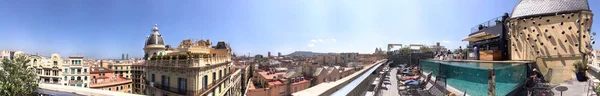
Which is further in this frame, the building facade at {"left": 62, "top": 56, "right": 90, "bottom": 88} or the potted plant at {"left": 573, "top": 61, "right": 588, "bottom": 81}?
the building facade at {"left": 62, "top": 56, "right": 90, "bottom": 88}

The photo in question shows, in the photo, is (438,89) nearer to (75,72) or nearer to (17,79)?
(17,79)

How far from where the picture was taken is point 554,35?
10.7m

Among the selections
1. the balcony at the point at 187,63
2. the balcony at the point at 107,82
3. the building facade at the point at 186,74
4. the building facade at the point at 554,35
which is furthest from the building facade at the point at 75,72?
the building facade at the point at 554,35

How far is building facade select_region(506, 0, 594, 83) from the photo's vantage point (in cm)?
1016

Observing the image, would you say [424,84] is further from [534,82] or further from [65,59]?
[65,59]

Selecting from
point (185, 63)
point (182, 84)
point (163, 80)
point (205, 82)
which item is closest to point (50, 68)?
point (163, 80)

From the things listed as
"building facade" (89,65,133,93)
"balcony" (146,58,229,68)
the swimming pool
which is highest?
"balcony" (146,58,229,68)

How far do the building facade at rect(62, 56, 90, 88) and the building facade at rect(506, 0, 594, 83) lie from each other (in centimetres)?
3503

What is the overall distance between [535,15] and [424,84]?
732 cm

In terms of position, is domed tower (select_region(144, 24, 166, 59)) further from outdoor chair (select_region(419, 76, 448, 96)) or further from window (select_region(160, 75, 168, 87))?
outdoor chair (select_region(419, 76, 448, 96))

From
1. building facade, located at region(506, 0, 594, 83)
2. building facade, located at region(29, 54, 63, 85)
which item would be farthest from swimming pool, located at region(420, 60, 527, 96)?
building facade, located at region(29, 54, 63, 85)

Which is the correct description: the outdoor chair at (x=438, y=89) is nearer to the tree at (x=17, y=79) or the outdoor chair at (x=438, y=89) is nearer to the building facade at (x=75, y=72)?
the tree at (x=17, y=79)

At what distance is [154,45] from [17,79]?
31.0 feet

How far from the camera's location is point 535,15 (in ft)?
37.0
